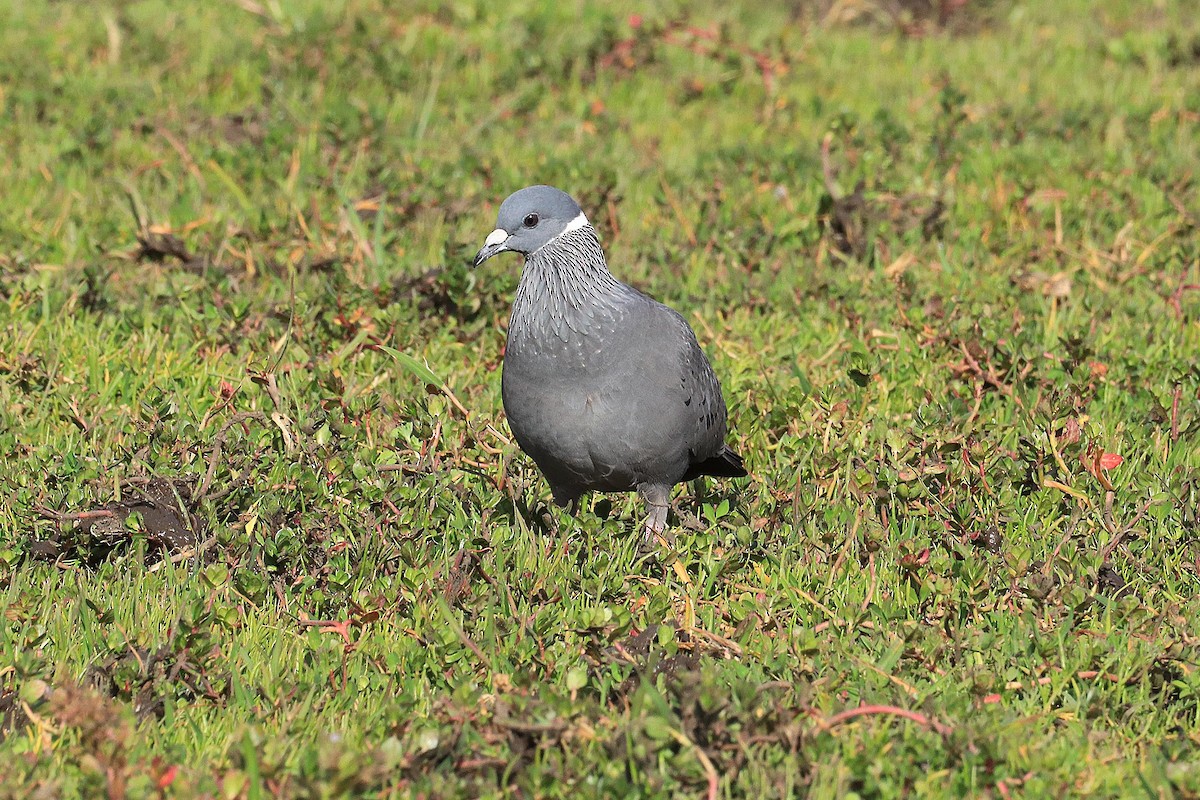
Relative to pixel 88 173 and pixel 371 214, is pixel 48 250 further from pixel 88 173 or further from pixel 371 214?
pixel 371 214

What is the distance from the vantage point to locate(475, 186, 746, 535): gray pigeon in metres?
4.89

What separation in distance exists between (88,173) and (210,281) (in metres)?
1.51

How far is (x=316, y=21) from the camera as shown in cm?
950

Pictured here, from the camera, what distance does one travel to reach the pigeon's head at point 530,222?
17.1 ft

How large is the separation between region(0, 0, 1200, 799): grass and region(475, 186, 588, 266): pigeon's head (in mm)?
549

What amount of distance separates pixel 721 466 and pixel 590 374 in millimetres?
817

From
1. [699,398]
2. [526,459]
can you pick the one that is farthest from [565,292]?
[526,459]

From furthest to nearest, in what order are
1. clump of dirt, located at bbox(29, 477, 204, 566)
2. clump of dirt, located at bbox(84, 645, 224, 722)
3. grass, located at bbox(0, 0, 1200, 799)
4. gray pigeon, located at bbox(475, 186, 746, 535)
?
gray pigeon, located at bbox(475, 186, 746, 535) → clump of dirt, located at bbox(29, 477, 204, 566) → clump of dirt, located at bbox(84, 645, 224, 722) → grass, located at bbox(0, 0, 1200, 799)

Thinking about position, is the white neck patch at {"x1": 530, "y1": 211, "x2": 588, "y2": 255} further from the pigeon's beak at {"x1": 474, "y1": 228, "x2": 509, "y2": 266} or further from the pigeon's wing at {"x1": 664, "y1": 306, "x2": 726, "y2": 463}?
the pigeon's wing at {"x1": 664, "y1": 306, "x2": 726, "y2": 463}

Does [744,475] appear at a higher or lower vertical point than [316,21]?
lower

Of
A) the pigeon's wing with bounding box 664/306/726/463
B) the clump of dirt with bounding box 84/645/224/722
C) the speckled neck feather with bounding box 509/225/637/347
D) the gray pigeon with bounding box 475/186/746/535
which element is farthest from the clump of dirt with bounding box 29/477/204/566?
the pigeon's wing with bounding box 664/306/726/463

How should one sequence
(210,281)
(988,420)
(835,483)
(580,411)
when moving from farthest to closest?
(210,281), (988,420), (835,483), (580,411)

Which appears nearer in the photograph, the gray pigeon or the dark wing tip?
the gray pigeon

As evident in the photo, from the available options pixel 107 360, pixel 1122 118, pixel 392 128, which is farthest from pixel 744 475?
pixel 1122 118
